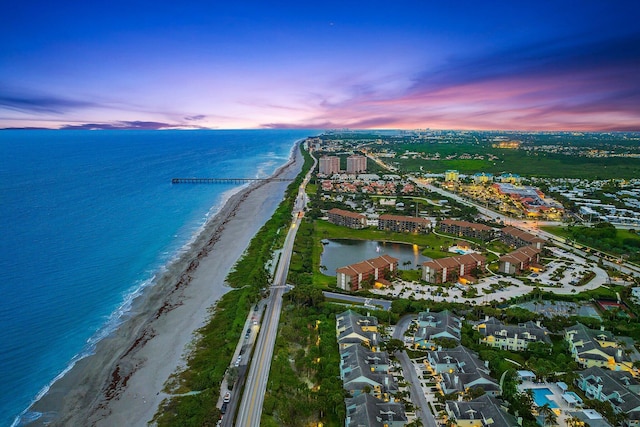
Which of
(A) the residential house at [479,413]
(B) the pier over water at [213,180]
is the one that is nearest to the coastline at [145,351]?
(A) the residential house at [479,413]

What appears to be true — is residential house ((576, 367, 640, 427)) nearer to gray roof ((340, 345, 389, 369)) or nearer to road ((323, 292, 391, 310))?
gray roof ((340, 345, 389, 369))

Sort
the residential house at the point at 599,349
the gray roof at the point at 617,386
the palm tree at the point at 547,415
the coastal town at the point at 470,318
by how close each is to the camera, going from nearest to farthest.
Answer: the palm tree at the point at 547,415 → the gray roof at the point at 617,386 → the coastal town at the point at 470,318 → the residential house at the point at 599,349

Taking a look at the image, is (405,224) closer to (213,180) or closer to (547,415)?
(547,415)

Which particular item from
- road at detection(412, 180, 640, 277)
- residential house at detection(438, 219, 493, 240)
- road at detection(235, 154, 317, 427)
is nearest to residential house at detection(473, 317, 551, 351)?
road at detection(235, 154, 317, 427)

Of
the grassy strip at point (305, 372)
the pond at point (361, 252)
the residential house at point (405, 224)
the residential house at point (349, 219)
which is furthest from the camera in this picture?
the residential house at point (349, 219)

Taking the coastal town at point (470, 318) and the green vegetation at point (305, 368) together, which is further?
the coastal town at point (470, 318)

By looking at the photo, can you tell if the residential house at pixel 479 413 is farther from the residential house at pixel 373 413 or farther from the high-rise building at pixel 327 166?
the high-rise building at pixel 327 166

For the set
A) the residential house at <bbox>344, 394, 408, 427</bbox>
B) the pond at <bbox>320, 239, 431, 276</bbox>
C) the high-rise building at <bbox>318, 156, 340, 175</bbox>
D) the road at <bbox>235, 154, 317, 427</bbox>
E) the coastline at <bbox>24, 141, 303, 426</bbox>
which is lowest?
the coastline at <bbox>24, 141, 303, 426</bbox>
